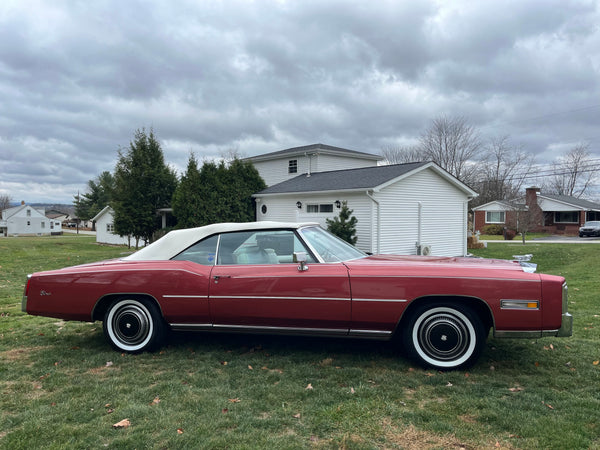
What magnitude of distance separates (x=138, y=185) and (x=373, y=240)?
13937mm

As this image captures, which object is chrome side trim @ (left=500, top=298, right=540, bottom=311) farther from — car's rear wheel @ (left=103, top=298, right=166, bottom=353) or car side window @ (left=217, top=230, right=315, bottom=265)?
car's rear wheel @ (left=103, top=298, right=166, bottom=353)

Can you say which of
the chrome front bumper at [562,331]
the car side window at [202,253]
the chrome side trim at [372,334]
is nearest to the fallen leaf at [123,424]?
the car side window at [202,253]

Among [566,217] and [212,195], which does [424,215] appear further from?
[566,217]

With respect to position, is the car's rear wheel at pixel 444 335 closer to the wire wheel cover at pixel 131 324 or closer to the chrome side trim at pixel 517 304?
the chrome side trim at pixel 517 304

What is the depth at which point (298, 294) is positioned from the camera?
4.01 meters

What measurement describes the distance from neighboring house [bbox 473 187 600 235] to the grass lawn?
37.4 meters

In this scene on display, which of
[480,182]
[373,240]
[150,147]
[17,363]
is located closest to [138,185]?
[150,147]

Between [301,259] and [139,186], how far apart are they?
21187 mm

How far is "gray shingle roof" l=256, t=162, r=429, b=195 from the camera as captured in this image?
54.3 ft

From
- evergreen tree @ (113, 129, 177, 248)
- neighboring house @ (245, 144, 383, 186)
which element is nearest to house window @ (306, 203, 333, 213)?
neighboring house @ (245, 144, 383, 186)

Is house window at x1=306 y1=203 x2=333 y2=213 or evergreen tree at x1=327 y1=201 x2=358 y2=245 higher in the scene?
house window at x1=306 y1=203 x2=333 y2=213

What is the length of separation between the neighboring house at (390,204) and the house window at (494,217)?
23.0 meters

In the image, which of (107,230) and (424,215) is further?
(107,230)

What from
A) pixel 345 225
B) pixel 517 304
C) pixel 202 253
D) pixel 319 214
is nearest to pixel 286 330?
pixel 202 253
